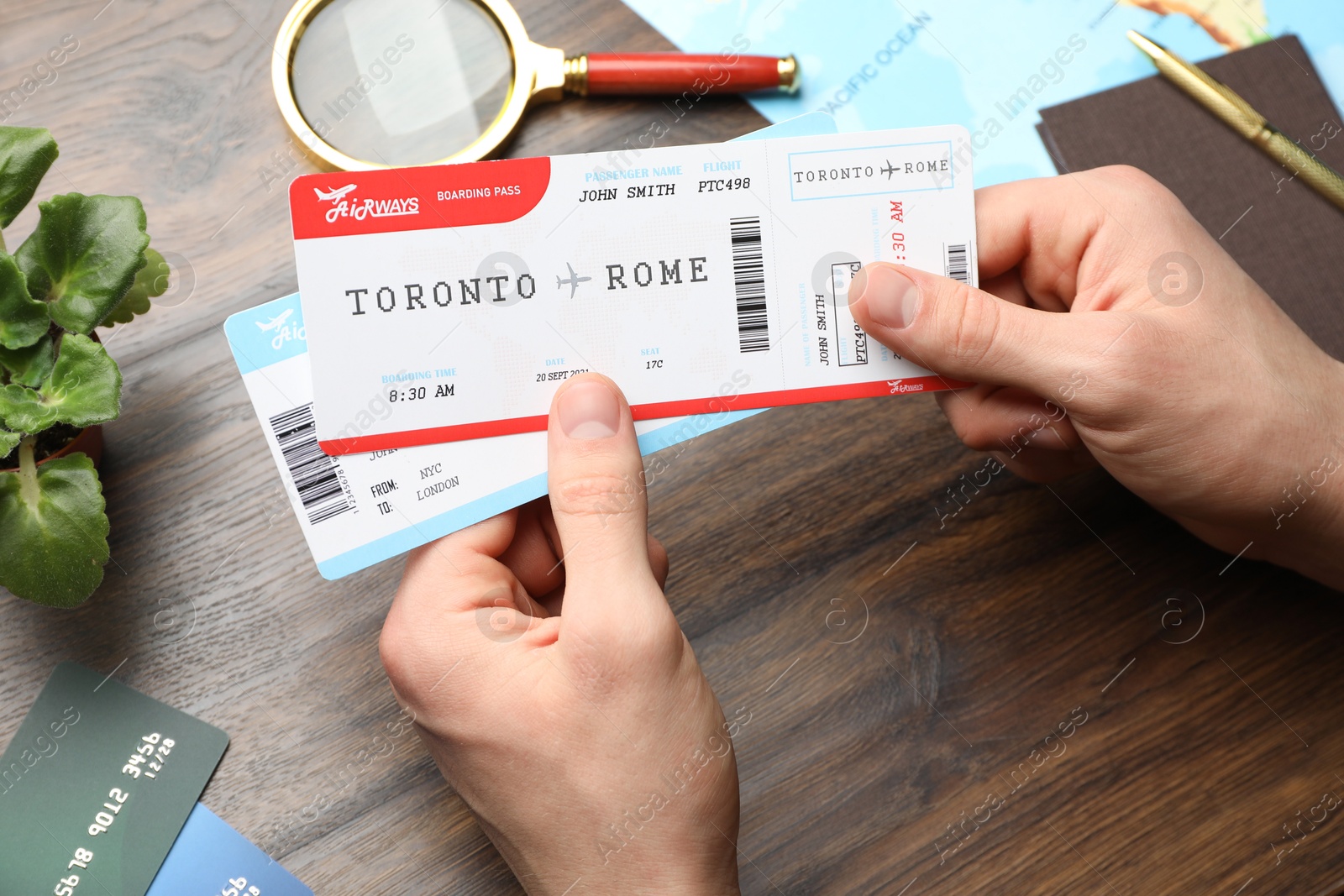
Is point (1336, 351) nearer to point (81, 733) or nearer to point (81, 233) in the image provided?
point (81, 233)

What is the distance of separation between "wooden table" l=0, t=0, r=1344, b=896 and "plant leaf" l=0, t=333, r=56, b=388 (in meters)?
0.18

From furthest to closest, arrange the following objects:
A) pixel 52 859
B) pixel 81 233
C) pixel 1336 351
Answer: pixel 1336 351
pixel 52 859
pixel 81 233

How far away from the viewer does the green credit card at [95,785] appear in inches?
25.6

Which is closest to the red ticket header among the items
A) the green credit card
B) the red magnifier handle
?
the red magnifier handle

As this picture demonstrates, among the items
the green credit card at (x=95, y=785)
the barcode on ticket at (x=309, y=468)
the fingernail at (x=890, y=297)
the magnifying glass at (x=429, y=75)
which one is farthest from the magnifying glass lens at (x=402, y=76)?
the green credit card at (x=95, y=785)

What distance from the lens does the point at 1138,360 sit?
1.95 feet

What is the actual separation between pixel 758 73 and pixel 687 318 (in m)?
0.33

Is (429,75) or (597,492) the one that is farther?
(429,75)

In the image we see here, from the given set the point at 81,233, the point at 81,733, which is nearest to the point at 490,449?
the point at 81,233

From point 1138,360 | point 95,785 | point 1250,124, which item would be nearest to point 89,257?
point 95,785

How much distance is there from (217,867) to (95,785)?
0.12 metres

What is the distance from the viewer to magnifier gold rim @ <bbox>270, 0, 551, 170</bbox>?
727 mm

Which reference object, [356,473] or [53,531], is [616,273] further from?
[53,531]

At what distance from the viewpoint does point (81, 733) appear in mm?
670
